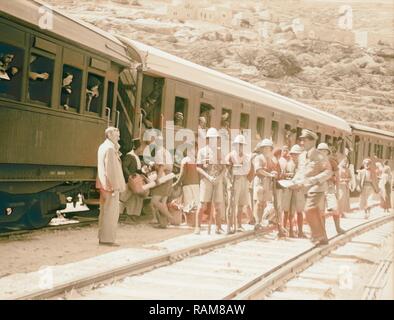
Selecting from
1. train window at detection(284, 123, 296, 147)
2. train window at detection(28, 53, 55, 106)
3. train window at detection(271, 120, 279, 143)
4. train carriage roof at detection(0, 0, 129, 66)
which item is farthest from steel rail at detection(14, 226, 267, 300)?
train window at detection(284, 123, 296, 147)

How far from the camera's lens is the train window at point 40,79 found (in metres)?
8.34

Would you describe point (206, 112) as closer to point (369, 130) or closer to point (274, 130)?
point (274, 130)

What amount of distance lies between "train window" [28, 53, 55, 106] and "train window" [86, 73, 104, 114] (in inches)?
42.9

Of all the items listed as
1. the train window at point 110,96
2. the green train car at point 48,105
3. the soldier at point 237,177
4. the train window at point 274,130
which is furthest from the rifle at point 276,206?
the train window at point 274,130

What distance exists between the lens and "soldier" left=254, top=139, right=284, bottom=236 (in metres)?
10.9

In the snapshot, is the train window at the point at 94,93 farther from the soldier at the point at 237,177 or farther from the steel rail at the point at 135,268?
the steel rail at the point at 135,268

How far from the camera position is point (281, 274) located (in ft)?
23.2

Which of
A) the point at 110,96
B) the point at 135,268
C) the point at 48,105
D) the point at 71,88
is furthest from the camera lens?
the point at 110,96

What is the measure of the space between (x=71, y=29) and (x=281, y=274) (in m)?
4.93

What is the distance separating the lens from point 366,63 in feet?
36.2

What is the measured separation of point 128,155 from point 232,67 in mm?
5703

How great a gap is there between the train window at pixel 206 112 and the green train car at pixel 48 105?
234cm

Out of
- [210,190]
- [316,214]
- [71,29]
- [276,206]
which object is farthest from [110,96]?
[316,214]

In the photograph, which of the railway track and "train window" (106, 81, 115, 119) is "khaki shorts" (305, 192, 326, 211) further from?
"train window" (106, 81, 115, 119)
